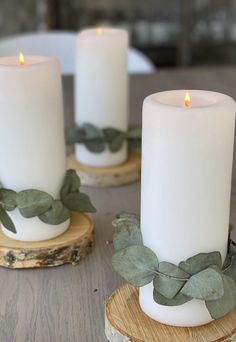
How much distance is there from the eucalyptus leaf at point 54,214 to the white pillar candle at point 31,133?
1 centimetres

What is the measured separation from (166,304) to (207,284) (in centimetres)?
4

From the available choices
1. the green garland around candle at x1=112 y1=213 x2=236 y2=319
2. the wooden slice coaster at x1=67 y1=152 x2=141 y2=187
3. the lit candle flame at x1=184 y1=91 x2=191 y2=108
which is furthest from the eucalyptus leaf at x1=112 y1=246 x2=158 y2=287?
the wooden slice coaster at x1=67 y1=152 x2=141 y2=187

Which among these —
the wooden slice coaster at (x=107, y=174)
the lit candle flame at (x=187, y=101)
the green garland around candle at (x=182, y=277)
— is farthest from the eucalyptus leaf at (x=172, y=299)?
the wooden slice coaster at (x=107, y=174)

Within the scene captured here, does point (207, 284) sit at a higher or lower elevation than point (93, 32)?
lower

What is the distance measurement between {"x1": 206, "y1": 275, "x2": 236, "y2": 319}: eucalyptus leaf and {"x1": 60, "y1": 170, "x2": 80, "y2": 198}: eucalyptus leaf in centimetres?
24

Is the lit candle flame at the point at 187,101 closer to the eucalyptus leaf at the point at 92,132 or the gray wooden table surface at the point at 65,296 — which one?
the gray wooden table surface at the point at 65,296

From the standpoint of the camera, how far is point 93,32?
0.88 metres

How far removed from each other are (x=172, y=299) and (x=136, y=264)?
44 mm

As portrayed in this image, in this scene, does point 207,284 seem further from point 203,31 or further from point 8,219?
point 203,31

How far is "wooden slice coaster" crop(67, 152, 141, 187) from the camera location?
34.8 inches

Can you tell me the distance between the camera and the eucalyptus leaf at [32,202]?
0.65m

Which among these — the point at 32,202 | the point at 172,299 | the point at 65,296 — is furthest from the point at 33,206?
the point at 172,299

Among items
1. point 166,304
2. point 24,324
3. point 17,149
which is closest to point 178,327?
point 166,304

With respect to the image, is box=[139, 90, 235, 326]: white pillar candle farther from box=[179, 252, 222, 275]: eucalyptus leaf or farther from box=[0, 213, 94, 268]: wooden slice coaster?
box=[0, 213, 94, 268]: wooden slice coaster
